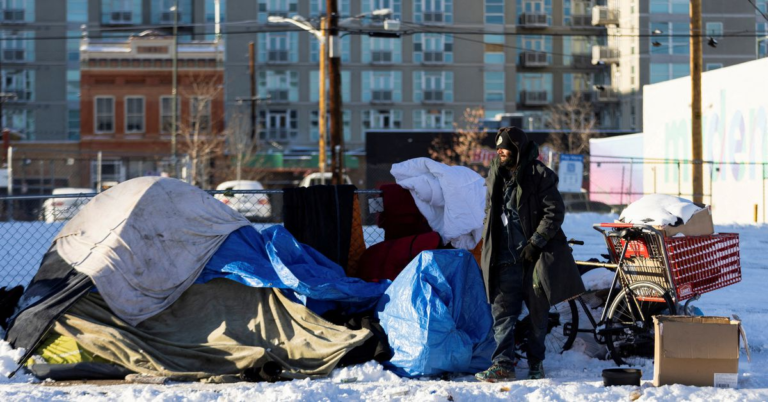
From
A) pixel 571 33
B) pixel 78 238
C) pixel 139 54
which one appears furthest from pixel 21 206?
pixel 571 33

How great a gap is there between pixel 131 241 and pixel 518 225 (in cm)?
330

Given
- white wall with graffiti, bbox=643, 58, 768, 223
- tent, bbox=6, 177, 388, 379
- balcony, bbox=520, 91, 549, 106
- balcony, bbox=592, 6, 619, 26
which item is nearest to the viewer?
tent, bbox=6, 177, 388, 379

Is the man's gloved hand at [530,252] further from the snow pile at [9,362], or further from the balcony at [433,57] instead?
the balcony at [433,57]

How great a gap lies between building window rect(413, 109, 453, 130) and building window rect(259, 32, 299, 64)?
8.89m

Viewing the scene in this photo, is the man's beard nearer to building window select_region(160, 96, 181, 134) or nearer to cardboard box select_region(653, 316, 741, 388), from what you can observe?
cardboard box select_region(653, 316, 741, 388)

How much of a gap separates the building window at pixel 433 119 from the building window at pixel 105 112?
66.8ft

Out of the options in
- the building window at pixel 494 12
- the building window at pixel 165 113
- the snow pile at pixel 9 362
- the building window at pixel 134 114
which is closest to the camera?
the snow pile at pixel 9 362

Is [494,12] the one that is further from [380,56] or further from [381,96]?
[381,96]

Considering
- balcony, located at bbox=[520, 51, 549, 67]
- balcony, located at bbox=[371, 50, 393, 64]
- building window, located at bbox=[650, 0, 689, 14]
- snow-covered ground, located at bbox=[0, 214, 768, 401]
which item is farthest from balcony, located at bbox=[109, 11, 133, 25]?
snow-covered ground, located at bbox=[0, 214, 768, 401]

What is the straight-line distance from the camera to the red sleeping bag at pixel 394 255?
30.3 ft

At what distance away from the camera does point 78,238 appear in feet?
29.1

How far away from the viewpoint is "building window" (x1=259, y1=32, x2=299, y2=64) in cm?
6569

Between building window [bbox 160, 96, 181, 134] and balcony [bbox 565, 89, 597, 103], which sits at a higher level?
balcony [bbox 565, 89, 597, 103]

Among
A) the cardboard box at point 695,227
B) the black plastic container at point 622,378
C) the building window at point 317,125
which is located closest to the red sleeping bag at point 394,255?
the cardboard box at point 695,227
